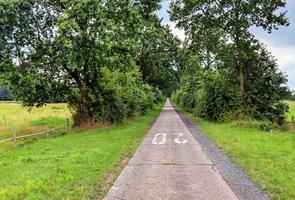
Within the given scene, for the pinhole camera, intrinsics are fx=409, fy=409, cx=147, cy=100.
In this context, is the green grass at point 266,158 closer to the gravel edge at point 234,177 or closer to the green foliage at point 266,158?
the green foliage at point 266,158

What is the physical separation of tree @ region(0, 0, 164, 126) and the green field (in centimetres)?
903

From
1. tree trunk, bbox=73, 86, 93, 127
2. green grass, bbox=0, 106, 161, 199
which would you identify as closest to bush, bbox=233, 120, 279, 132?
tree trunk, bbox=73, 86, 93, 127

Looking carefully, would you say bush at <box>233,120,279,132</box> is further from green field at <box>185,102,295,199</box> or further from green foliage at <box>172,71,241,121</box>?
green field at <box>185,102,295,199</box>

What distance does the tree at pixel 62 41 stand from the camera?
82.6 ft

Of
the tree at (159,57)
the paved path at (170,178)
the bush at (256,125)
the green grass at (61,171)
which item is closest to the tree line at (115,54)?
the bush at (256,125)

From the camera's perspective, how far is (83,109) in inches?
1215

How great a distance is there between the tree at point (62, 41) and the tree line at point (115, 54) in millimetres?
65

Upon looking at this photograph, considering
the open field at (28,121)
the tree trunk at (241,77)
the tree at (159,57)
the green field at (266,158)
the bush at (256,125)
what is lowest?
the open field at (28,121)

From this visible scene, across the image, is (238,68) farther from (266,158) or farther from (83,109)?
(266,158)

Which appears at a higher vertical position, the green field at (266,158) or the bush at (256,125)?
the bush at (256,125)

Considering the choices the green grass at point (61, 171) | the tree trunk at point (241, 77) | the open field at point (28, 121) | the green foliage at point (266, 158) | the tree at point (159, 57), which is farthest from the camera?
the tree at point (159, 57)

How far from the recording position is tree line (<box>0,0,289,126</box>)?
25827mm

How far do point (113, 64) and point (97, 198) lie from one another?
65.1ft

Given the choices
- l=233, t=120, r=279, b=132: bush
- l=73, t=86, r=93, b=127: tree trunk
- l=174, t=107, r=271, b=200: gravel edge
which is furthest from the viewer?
l=73, t=86, r=93, b=127: tree trunk
